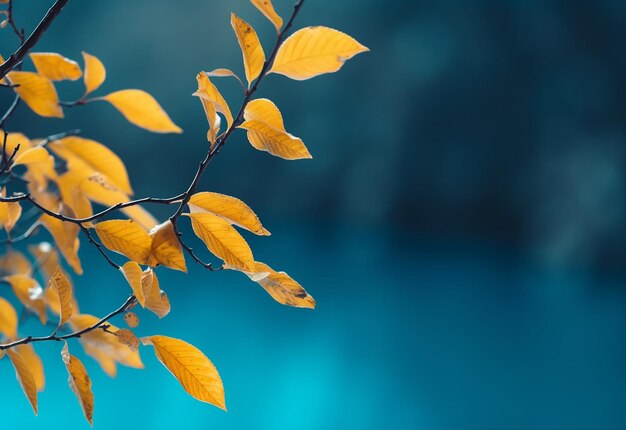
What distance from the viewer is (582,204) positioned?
7.45 feet

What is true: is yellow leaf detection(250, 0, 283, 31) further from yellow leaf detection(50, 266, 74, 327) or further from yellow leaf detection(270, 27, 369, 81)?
yellow leaf detection(50, 266, 74, 327)

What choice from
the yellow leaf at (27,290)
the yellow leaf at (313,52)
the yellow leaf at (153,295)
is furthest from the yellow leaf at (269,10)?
the yellow leaf at (27,290)

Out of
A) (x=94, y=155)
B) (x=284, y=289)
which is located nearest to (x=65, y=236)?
(x=94, y=155)

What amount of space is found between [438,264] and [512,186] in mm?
406

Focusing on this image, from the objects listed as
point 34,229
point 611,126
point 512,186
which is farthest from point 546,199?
point 34,229

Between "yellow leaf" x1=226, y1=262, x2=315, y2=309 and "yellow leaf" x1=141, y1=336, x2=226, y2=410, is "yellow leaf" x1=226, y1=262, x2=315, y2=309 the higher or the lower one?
the higher one

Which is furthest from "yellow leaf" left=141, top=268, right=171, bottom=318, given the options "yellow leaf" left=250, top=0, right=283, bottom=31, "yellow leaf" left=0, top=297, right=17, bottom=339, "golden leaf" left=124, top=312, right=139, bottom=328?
"yellow leaf" left=0, top=297, right=17, bottom=339

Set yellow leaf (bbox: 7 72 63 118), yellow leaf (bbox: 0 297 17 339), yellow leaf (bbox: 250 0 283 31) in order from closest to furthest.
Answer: yellow leaf (bbox: 250 0 283 31), yellow leaf (bbox: 7 72 63 118), yellow leaf (bbox: 0 297 17 339)

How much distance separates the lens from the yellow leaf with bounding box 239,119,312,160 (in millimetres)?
253

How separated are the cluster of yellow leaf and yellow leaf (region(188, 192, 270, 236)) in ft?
0.43

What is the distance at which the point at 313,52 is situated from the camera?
9.9 inches

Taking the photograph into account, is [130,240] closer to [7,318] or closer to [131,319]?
[131,319]

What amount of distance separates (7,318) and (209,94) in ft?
1.00

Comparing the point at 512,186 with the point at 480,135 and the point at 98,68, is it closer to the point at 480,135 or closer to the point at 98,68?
the point at 480,135
